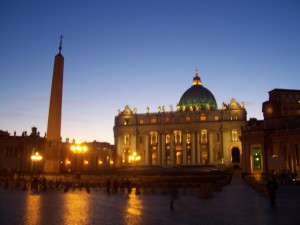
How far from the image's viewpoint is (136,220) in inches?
543

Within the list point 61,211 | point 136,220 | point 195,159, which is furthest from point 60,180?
point 195,159

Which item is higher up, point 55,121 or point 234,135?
point 234,135

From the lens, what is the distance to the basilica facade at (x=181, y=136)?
100125 millimetres

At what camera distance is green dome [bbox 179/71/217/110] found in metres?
117

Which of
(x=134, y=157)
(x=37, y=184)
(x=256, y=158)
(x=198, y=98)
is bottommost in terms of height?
(x=37, y=184)

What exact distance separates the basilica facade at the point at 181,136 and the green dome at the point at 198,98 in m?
2.99

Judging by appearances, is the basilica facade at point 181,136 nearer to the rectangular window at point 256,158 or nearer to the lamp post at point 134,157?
the lamp post at point 134,157

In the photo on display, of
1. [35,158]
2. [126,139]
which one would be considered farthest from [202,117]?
[35,158]

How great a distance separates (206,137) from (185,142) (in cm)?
→ 648

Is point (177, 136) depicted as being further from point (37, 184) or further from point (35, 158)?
point (37, 184)

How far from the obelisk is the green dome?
79.0 metres

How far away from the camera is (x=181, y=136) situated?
105375 mm

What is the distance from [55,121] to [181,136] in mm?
71387

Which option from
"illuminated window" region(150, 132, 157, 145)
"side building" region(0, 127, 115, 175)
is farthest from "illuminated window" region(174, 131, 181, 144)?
"side building" region(0, 127, 115, 175)
